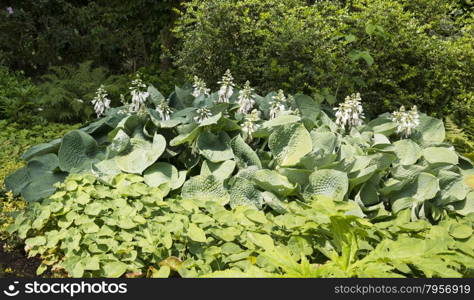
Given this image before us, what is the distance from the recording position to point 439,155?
403cm

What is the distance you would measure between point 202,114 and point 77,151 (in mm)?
910

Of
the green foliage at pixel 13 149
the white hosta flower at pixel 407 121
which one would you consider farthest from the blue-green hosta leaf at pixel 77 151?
the white hosta flower at pixel 407 121

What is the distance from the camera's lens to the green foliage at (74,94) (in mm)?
6465

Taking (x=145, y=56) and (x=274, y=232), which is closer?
(x=274, y=232)

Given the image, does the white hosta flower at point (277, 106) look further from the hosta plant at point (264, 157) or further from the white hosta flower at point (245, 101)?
the white hosta flower at point (245, 101)

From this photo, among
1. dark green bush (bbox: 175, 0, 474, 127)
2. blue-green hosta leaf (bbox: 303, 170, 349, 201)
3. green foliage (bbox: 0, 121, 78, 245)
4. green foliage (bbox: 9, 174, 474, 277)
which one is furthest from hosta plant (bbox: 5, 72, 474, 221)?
dark green bush (bbox: 175, 0, 474, 127)

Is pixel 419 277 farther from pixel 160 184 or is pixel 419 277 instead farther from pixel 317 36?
pixel 317 36

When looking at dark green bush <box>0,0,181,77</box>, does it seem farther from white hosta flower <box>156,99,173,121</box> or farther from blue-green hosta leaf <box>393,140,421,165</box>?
blue-green hosta leaf <box>393,140,421,165</box>

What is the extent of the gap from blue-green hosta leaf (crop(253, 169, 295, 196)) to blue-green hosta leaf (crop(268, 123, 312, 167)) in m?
0.22

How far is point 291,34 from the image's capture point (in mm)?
5199

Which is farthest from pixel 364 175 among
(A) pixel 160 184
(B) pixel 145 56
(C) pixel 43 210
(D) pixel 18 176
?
(B) pixel 145 56

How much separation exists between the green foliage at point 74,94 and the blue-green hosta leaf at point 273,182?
11.6ft

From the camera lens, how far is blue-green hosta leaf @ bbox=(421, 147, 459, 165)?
13.0 feet

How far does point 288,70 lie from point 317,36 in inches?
16.3
